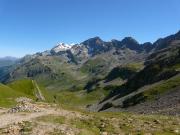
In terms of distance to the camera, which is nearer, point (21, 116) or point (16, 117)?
point (16, 117)

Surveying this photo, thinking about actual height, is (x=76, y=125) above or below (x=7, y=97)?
below

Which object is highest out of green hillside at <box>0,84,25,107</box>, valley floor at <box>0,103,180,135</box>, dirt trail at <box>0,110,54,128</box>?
green hillside at <box>0,84,25,107</box>

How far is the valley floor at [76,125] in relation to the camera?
4441 centimetres

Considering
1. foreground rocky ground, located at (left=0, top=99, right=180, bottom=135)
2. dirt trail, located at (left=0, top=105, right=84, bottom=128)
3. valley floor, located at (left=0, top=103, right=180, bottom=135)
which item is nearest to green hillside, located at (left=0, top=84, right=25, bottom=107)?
dirt trail, located at (left=0, top=105, right=84, bottom=128)

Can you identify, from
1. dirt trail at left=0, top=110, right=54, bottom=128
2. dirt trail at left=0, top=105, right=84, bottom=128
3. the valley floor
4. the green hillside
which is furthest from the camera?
the green hillside

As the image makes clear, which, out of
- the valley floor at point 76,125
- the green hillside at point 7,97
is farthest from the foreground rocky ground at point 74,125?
the green hillside at point 7,97

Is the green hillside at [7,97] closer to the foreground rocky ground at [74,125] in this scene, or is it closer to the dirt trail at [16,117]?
the dirt trail at [16,117]

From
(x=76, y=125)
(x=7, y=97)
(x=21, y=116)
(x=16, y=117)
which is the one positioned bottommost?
(x=76, y=125)

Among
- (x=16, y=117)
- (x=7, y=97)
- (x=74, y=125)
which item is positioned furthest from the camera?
(x=7, y=97)

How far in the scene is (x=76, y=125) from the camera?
159ft

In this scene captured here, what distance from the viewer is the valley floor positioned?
4441 cm

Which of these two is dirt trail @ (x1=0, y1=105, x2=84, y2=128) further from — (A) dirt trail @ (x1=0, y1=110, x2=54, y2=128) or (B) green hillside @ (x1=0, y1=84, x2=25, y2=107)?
(B) green hillside @ (x1=0, y1=84, x2=25, y2=107)

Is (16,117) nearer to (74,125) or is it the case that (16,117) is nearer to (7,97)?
(74,125)

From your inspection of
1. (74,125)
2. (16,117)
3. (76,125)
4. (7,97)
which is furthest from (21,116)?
(7,97)
